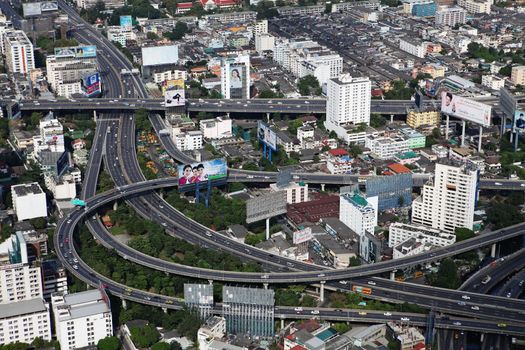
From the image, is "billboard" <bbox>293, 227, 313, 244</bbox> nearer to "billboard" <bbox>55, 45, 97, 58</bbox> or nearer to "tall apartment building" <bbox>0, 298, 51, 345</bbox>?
"tall apartment building" <bbox>0, 298, 51, 345</bbox>

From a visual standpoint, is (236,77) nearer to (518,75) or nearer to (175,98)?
(175,98)

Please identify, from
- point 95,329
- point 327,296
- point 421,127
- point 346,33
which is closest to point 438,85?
point 421,127

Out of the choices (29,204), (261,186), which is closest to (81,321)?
(29,204)

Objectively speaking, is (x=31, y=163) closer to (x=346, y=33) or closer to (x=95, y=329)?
(x=95, y=329)

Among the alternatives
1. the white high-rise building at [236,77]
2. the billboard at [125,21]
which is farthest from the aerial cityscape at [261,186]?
the billboard at [125,21]

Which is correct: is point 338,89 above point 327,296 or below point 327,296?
above
